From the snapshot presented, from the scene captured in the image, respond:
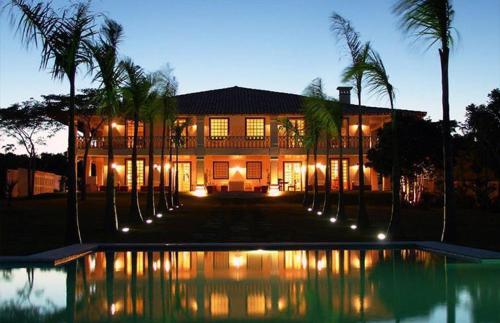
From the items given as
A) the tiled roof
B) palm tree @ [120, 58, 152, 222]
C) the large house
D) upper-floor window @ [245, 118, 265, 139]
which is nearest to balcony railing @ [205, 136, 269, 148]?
the large house

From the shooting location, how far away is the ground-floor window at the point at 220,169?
149ft

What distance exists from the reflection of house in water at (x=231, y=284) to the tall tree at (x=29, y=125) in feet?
103

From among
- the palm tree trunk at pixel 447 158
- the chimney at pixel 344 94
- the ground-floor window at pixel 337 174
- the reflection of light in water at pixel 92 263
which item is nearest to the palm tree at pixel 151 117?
the reflection of light in water at pixel 92 263

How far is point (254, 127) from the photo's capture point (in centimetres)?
4494

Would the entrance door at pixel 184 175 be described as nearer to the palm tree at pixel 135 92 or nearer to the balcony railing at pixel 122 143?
the balcony railing at pixel 122 143

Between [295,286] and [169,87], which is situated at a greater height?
[169,87]

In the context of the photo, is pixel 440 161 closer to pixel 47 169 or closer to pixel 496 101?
pixel 496 101

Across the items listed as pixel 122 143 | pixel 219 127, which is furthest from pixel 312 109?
pixel 122 143

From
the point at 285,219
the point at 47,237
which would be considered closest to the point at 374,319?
the point at 47,237

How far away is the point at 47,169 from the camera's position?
68625 mm

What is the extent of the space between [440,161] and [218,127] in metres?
17.2

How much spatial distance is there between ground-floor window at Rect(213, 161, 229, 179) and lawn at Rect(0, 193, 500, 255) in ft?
29.3

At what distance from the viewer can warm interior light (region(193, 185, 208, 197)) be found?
40.6 metres

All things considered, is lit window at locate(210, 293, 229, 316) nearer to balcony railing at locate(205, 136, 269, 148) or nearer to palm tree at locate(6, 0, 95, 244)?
palm tree at locate(6, 0, 95, 244)
